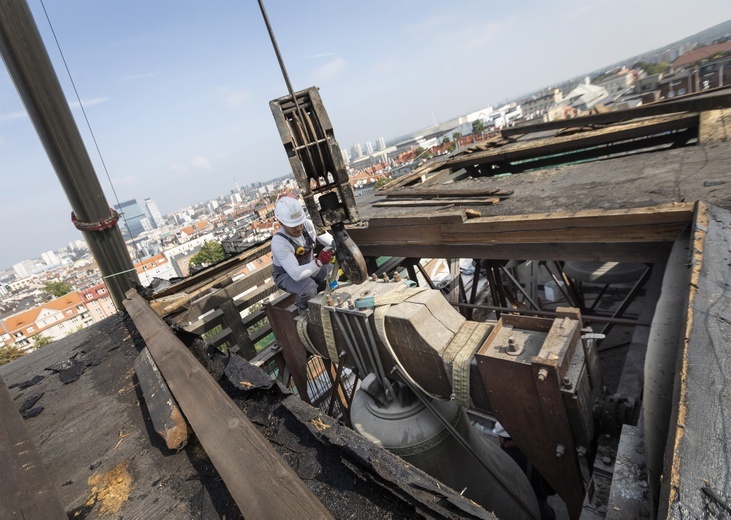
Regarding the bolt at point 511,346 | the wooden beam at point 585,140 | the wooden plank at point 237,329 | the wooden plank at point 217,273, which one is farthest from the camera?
the wooden beam at point 585,140

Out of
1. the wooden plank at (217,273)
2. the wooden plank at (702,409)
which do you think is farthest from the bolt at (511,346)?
the wooden plank at (217,273)

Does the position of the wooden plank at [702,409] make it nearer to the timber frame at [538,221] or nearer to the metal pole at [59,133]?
the timber frame at [538,221]

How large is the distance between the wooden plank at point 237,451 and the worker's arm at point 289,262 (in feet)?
6.53

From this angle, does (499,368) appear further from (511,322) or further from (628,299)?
(628,299)

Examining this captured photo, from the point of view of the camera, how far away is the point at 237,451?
1690mm

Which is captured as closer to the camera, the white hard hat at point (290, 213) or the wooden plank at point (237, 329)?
the white hard hat at point (290, 213)

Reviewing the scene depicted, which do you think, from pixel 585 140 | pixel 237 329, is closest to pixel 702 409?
pixel 237 329

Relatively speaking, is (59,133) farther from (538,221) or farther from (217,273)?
(538,221)

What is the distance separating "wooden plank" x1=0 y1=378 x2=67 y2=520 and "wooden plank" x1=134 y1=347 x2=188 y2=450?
0.53m

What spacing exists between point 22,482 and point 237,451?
1.21 meters

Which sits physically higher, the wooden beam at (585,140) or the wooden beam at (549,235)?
the wooden beam at (585,140)

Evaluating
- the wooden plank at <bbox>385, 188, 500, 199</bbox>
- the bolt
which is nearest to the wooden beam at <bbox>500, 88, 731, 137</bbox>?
the wooden plank at <bbox>385, 188, 500, 199</bbox>

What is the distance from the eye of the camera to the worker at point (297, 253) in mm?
4559

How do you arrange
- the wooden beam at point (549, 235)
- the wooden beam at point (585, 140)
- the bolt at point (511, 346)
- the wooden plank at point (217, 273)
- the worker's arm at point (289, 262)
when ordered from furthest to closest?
the wooden beam at point (585, 140) → the wooden plank at point (217, 273) → the worker's arm at point (289, 262) → the wooden beam at point (549, 235) → the bolt at point (511, 346)
